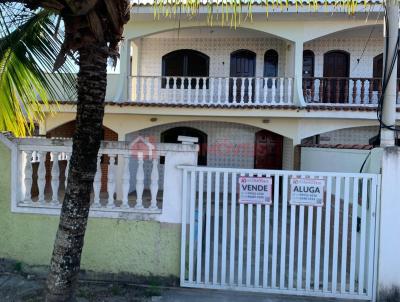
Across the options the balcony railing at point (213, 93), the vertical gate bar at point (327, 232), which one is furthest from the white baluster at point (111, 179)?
the balcony railing at point (213, 93)

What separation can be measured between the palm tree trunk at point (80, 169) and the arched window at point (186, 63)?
10651 mm

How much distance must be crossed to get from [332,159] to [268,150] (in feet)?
19.5

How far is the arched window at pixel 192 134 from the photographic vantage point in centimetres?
1413

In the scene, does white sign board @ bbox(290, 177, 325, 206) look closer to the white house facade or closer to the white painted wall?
the white house facade

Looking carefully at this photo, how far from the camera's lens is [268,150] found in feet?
45.8

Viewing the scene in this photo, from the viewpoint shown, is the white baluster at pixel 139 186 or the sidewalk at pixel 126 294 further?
the white baluster at pixel 139 186

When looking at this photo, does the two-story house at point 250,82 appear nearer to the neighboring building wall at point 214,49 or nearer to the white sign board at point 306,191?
the neighboring building wall at point 214,49

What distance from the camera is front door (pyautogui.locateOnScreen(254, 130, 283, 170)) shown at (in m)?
13.9

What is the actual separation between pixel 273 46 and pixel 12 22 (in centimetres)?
1055

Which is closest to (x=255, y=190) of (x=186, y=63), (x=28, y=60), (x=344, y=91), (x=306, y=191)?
(x=306, y=191)

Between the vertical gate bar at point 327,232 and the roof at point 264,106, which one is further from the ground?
the roof at point 264,106

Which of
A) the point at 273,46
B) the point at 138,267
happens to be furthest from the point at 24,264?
the point at 273,46

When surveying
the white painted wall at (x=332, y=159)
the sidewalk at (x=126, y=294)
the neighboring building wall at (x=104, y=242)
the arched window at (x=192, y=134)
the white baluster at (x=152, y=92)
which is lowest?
the sidewalk at (x=126, y=294)

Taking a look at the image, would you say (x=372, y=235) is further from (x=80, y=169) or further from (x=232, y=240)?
(x=80, y=169)
